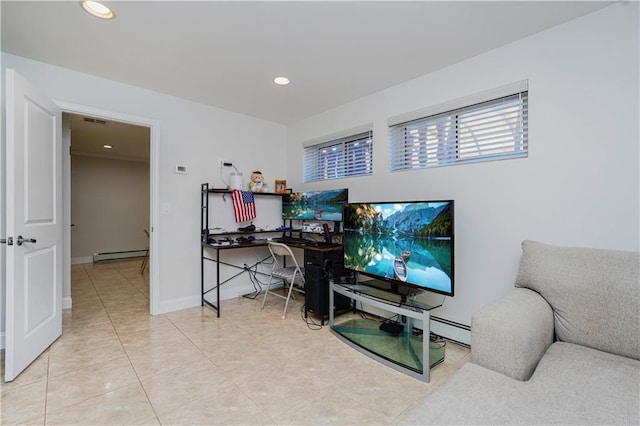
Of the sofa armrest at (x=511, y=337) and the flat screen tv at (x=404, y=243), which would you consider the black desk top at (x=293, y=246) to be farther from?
the sofa armrest at (x=511, y=337)

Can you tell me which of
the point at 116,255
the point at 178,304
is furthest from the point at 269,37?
the point at 116,255

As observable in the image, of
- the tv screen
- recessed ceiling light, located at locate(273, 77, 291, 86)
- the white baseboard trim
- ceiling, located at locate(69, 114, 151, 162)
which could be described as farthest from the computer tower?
ceiling, located at locate(69, 114, 151, 162)

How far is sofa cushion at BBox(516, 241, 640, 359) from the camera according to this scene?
140cm

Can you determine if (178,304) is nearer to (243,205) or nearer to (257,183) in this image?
(243,205)

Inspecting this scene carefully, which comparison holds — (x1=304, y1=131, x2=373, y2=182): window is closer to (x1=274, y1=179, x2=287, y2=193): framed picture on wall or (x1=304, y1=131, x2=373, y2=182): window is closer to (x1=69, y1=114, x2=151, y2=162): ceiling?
(x1=274, y1=179, x2=287, y2=193): framed picture on wall

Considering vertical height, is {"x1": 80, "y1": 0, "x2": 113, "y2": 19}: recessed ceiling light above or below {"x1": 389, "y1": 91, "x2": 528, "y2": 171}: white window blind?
above

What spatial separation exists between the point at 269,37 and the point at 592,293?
2538 millimetres

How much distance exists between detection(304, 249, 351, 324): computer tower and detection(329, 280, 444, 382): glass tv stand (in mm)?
134

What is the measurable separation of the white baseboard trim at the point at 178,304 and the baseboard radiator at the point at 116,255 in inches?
164

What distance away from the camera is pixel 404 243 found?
88.0 inches

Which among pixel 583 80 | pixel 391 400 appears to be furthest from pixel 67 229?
pixel 583 80

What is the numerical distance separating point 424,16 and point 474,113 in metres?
0.95

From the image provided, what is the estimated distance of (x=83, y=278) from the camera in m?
4.71

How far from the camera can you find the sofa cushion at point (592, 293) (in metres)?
1.40
